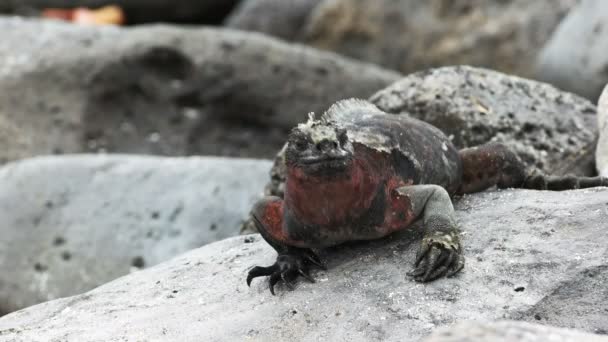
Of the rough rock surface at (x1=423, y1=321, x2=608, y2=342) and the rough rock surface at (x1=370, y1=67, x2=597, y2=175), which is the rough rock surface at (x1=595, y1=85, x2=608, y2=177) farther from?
the rough rock surface at (x1=423, y1=321, x2=608, y2=342)

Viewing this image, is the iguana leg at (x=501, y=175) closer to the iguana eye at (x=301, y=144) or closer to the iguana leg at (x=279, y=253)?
the iguana leg at (x=279, y=253)

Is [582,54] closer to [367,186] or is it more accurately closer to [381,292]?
[367,186]

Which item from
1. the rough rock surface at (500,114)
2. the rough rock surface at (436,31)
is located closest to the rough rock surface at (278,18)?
the rough rock surface at (436,31)

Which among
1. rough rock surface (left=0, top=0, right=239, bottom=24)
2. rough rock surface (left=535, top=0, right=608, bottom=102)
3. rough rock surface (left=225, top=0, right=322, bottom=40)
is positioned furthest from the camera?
rough rock surface (left=225, top=0, right=322, bottom=40)

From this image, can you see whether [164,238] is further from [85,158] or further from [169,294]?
[169,294]

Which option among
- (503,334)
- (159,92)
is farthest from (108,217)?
(503,334)

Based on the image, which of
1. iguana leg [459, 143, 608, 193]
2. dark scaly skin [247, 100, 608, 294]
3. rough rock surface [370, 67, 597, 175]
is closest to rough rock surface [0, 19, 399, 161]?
rough rock surface [370, 67, 597, 175]

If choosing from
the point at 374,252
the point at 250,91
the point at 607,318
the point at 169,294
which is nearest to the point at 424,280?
the point at 374,252
